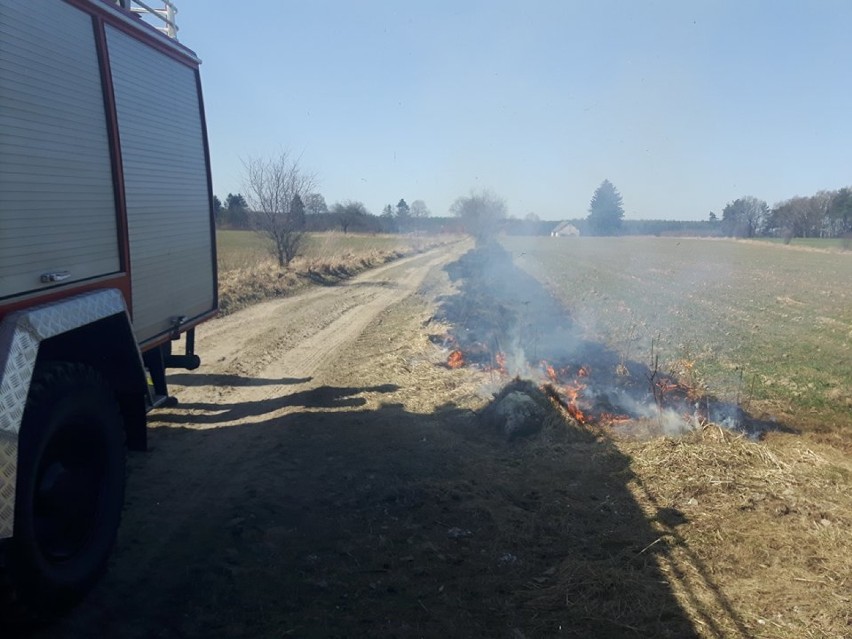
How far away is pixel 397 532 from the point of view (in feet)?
15.5

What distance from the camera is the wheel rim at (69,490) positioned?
326cm

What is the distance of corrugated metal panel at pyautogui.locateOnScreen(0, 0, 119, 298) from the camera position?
3162 millimetres

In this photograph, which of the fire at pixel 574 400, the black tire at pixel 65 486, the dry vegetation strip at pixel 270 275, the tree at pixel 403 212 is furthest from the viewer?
the tree at pixel 403 212

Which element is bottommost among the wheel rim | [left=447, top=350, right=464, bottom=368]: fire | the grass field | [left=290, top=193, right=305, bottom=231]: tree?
the grass field

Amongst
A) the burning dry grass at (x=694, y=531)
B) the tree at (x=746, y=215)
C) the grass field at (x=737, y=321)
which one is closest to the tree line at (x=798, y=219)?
the tree at (x=746, y=215)

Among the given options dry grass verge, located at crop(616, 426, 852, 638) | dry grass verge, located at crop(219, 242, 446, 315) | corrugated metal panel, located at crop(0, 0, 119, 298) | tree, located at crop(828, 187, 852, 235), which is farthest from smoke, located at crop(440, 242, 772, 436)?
tree, located at crop(828, 187, 852, 235)

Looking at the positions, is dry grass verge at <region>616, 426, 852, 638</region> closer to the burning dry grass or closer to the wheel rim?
the burning dry grass

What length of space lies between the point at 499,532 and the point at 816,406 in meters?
6.53

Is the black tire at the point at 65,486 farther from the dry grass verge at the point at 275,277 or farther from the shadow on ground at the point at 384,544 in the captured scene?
the dry grass verge at the point at 275,277

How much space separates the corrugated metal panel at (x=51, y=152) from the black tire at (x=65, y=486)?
65 cm

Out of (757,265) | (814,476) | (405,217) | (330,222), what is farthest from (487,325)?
(405,217)

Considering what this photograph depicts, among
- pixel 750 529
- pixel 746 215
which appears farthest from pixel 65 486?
pixel 746 215

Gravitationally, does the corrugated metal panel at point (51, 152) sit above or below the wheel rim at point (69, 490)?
above

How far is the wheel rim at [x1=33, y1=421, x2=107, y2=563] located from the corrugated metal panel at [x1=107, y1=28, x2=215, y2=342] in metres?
1.30
